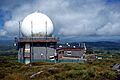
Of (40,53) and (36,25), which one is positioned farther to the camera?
(40,53)

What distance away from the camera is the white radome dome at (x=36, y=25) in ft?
170

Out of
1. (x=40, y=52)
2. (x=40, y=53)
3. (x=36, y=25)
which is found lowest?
→ (x=40, y=53)

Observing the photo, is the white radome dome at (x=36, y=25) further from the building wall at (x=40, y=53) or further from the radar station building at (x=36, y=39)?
the building wall at (x=40, y=53)

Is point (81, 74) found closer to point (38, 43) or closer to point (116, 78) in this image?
point (116, 78)

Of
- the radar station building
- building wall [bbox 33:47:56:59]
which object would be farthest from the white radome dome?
building wall [bbox 33:47:56:59]

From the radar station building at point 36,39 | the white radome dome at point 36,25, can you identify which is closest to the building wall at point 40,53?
the radar station building at point 36,39

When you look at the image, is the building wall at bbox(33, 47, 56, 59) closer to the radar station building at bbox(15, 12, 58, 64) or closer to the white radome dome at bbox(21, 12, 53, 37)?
the radar station building at bbox(15, 12, 58, 64)

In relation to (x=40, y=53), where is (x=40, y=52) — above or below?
above

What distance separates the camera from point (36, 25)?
51875 mm

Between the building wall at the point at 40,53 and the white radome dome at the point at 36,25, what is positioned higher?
the white radome dome at the point at 36,25

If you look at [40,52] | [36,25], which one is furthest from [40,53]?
[36,25]

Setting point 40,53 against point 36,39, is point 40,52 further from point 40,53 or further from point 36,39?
point 36,39

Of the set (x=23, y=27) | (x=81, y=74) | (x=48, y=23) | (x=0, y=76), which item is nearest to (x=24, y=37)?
(x=23, y=27)

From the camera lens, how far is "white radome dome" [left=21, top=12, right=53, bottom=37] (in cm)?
5194
